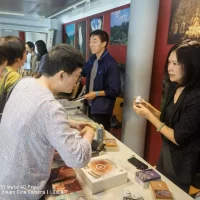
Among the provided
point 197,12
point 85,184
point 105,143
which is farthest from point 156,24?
point 85,184

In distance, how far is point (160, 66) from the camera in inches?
81.7

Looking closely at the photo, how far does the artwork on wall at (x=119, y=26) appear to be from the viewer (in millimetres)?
2518

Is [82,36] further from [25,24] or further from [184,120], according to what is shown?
[184,120]

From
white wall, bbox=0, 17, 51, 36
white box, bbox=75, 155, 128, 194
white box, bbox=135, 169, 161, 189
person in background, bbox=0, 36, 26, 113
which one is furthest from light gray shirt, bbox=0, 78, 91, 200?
white wall, bbox=0, 17, 51, 36

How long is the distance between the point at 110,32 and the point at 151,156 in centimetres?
183

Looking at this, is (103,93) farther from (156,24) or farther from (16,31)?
(16,31)

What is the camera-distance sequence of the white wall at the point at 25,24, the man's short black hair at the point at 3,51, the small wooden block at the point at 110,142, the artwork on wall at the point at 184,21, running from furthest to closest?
the white wall at the point at 25,24 < the artwork on wall at the point at 184,21 < the man's short black hair at the point at 3,51 < the small wooden block at the point at 110,142

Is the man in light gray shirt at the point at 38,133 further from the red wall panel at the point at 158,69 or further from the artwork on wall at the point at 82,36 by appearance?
the artwork on wall at the point at 82,36

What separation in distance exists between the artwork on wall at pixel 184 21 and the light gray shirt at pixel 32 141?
1.44m

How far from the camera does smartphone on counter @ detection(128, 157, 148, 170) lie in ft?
3.49

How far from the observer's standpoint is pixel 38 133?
711mm

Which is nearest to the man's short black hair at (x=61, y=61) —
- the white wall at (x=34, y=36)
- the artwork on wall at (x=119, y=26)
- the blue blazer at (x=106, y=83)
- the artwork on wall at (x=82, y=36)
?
the blue blazer at (x=106, y=83)

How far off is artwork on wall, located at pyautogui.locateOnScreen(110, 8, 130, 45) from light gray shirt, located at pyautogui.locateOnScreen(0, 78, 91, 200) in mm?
2022

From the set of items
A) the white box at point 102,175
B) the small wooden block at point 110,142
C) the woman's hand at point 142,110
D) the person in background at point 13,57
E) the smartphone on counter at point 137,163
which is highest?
the person in background at point 13,57
